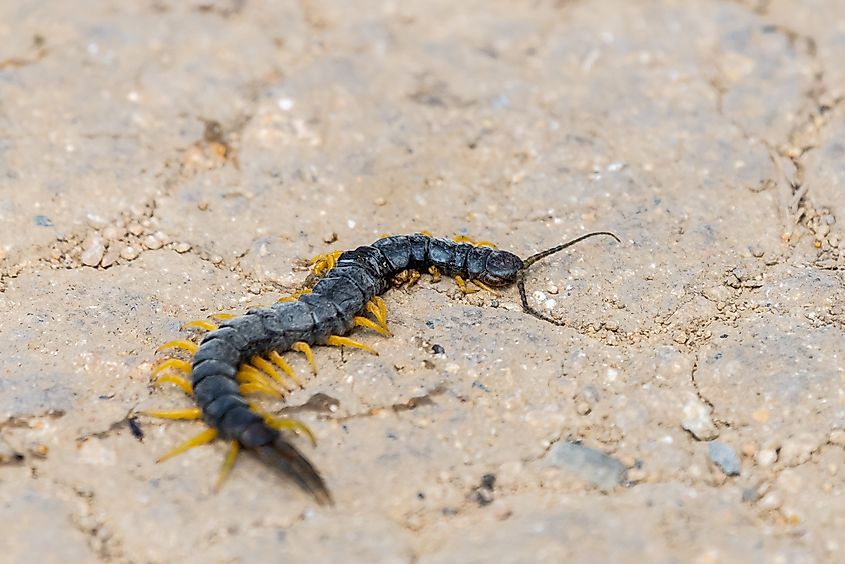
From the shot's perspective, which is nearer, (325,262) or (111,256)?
(325,262)

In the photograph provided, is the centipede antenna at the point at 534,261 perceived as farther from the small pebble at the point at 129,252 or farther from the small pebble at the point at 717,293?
the small pebble at the point at 129,252

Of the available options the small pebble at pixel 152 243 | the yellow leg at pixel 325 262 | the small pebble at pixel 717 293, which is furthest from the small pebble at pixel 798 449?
the small pebble at pixel 152 243

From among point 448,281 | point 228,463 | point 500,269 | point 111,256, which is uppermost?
point 500,269

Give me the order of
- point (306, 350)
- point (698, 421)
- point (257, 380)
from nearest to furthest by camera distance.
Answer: point (698, 421)
point (257, 380)
point (306, 350)

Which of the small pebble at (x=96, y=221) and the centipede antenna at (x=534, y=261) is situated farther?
the small pebble at (x=96, y=221)

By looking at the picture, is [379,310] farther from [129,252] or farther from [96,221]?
[96,221]

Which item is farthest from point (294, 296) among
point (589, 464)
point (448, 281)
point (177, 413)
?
point (589, 464)
